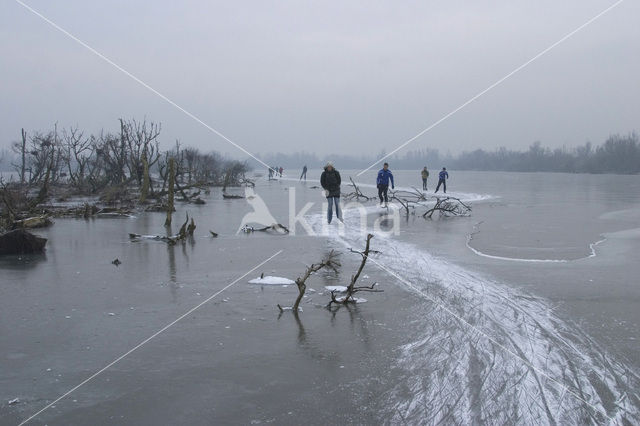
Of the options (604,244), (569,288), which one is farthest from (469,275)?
(604,244)

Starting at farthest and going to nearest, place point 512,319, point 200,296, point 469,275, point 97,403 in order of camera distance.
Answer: point 469,275, point 200,296, point 512,319, point 97,403

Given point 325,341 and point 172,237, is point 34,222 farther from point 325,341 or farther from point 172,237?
point 325,341

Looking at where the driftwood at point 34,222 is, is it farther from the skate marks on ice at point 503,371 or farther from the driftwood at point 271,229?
the skate marks on ice at point 503,371

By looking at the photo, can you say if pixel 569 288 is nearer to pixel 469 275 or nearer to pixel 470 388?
pixel 469 275

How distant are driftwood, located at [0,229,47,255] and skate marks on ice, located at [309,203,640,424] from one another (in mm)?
8297

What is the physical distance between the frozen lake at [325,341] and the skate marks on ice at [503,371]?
0.06 feet

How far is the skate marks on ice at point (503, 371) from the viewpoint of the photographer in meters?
3.78

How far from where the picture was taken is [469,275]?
8.44 meters

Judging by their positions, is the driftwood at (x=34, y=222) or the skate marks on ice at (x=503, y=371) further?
the driftwood at (x=34, y=222)

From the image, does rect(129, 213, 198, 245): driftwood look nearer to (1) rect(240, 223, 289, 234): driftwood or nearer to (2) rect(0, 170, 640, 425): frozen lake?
(1) rect(240, 223, 289, 234): driftwood

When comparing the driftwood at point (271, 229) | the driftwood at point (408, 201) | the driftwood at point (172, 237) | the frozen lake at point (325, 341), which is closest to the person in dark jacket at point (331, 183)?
the driftwood at point (271, 229)

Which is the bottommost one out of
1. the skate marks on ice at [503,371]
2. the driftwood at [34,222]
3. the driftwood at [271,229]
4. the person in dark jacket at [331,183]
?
the skate marks on ice at [503,371]

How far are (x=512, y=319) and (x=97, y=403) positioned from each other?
4.30 meters

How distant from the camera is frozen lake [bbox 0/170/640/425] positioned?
3.85 m
